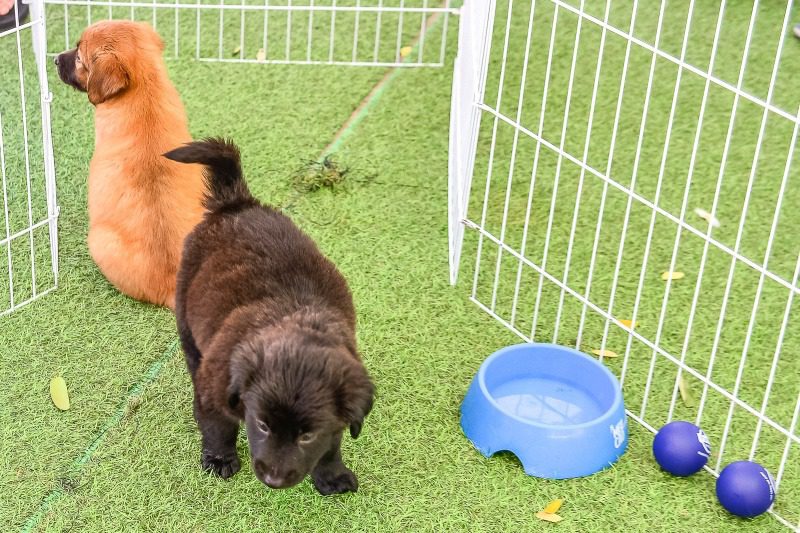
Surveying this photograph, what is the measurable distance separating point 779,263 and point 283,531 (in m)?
2.38

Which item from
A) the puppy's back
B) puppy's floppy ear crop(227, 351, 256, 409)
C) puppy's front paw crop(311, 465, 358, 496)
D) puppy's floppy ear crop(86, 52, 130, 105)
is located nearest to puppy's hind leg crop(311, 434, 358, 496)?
puppy's front paw crop(311, 465, 358, 496)

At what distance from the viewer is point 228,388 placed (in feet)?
8.63

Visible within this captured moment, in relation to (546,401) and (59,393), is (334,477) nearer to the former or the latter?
(546,401)

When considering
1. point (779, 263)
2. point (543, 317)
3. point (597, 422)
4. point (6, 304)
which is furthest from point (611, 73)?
point (6, 304)

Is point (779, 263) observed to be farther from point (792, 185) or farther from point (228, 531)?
point (228, 531)

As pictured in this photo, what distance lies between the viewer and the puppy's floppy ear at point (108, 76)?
3.84 m

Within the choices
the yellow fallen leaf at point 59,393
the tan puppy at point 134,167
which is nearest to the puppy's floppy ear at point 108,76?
the tan puppy at point 134,167

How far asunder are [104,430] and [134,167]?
37.0 inches

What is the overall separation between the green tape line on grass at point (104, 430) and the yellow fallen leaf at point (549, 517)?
1.37 metres

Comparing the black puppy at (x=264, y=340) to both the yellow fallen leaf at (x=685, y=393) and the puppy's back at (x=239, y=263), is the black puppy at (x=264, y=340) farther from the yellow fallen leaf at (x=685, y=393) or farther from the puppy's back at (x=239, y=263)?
the yellow fallen leaf at (x=685, y=393)

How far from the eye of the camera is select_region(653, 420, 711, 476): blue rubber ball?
3193mm

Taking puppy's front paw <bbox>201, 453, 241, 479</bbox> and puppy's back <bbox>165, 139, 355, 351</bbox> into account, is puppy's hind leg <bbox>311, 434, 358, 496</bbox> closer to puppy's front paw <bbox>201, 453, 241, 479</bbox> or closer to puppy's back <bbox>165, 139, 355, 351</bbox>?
puppy's front paw <bbox>201, 453, 241, 479</bbox>

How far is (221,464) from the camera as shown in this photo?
125 inches

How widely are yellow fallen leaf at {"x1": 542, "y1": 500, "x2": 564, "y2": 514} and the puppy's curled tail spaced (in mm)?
1305
